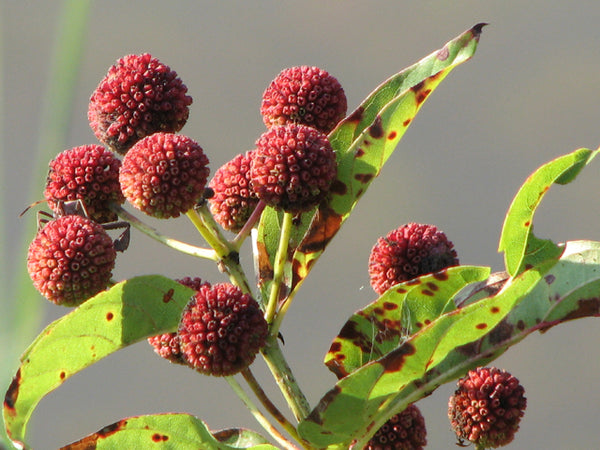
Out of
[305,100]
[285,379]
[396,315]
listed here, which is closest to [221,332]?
[285,379]

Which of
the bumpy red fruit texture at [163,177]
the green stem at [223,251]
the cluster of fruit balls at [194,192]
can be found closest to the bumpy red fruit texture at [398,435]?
the cluster of fruit balls at [194,192]

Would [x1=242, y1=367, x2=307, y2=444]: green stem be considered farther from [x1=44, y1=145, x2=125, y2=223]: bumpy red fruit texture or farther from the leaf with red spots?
[x1=44, y1=145, x2=125, y2=223]: bumpy red fruit texture

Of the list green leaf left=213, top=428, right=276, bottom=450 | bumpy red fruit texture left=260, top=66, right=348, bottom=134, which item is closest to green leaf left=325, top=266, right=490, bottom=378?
green leaf left=213, top=428, right=276, bottom=450

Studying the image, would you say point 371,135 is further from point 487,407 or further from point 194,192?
point 487,407

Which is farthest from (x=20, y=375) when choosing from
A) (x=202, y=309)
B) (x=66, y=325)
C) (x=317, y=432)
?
(x=317, y=432)

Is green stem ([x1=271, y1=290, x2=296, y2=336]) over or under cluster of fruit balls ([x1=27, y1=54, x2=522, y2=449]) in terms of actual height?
under

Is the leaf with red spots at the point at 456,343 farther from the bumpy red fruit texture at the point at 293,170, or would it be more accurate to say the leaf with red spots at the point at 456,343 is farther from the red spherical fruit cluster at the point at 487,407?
the bumpy red fruit texture at the point at 293,170
